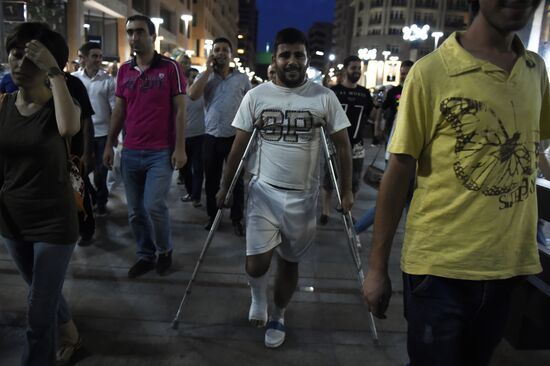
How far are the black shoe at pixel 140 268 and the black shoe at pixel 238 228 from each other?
1454 mm

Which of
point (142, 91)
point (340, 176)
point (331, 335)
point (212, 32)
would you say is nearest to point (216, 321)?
point (331, 335)

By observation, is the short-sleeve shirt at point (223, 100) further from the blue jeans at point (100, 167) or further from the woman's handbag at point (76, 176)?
the woman's handbag at point (76, 176)

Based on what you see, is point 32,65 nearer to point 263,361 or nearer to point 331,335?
point 263,361

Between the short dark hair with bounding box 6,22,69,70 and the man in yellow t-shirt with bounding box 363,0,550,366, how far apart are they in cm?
198

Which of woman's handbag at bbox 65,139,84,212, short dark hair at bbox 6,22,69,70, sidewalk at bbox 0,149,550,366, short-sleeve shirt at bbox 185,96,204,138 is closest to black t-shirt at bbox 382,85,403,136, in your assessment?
short-sleeve shirt at bbox 185,96,204,138

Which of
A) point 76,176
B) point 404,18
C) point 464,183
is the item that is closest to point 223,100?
point 76,176

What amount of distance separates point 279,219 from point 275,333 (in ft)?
2.96

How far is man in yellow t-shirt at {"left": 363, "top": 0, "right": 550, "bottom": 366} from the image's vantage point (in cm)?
172

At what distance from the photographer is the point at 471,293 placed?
1.82 metres

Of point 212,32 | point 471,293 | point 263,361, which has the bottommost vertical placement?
point 263,361

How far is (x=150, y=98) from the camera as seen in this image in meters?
4.41

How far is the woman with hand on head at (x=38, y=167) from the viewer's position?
2.50m

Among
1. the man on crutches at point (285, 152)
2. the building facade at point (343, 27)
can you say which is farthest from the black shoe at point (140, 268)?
the building facade at point (343, 27)

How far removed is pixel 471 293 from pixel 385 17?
10581 cm
